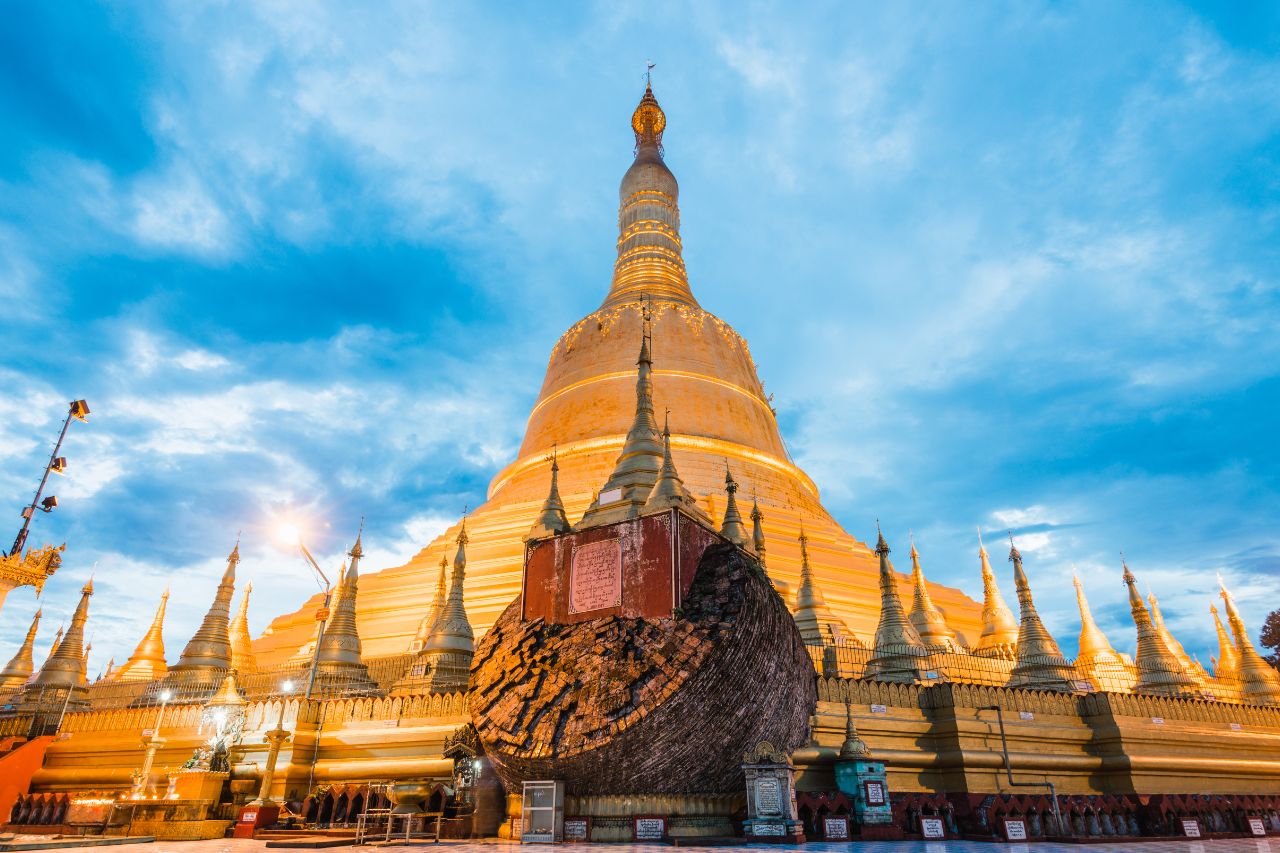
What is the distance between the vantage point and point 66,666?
1928 centimetres

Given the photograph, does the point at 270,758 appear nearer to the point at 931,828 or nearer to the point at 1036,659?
the point at 931,828

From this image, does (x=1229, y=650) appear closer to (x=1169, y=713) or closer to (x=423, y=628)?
(x=1169, y=713)

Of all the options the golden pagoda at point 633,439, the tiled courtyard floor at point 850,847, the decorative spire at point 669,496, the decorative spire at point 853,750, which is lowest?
the tiled courtyard floor at point 850,847

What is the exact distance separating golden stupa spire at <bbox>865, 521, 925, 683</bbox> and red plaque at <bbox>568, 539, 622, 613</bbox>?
8246mm

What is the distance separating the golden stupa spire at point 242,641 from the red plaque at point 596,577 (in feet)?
45.9

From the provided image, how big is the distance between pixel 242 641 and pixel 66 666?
13.6 ft

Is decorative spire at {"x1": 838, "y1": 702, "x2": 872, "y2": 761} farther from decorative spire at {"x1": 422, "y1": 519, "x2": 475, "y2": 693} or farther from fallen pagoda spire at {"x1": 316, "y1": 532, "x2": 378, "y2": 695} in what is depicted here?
fallen pagoda spire at {"x1": 316, "y1": 532, "x2": 378, "y2": 695}

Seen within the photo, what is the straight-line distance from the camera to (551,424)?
2664 centimetres

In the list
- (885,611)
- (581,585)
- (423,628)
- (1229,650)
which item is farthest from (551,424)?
(1229,650)

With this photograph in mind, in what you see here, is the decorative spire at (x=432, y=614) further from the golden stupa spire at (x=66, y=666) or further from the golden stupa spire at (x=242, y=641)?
the golden stupa spire at (x=66, y=666)

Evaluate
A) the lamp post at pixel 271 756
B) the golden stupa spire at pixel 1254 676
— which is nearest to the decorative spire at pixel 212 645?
the lamp post at pixel 271 756

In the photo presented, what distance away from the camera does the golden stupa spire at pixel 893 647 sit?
14.7 meters

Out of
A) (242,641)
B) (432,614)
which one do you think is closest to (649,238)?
(432,614)

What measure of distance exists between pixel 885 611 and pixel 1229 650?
64.6 feet
